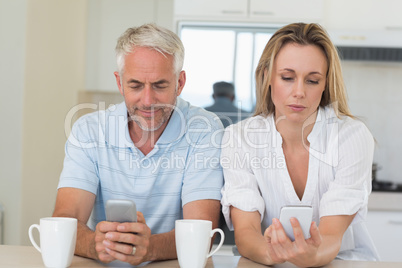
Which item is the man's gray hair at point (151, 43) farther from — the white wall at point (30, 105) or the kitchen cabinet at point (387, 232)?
the kitchen cabinet at point (387, 232)

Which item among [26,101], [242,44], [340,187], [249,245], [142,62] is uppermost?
[242,44]

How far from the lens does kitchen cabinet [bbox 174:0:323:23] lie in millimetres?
3270

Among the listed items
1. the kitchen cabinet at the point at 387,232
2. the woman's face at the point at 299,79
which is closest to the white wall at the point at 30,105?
the woman's face at the point at 299,79

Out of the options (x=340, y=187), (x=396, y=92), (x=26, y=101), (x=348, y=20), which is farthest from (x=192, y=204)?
(x=396, y=92)

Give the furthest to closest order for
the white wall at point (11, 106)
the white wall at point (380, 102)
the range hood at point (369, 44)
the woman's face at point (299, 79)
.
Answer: the white wall at point (380, 102) < the range hood at point (369, 44) < the white wall at point (11, 106) < the woman's face at point (299, 79)

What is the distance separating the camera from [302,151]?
164 cm

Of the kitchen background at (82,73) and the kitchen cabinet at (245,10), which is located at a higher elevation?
the kitchen cabinet at (245,10)

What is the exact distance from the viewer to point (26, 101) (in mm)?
2809

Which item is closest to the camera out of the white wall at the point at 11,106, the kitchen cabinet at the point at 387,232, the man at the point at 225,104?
the white wall at the point at 11,106

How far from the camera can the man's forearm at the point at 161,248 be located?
123cm

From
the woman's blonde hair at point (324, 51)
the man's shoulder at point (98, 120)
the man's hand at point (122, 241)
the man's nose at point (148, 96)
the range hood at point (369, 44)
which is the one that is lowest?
the man's hand at point (122, 241)

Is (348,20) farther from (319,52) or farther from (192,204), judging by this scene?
(192,204)

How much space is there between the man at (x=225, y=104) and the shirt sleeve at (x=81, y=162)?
5.64 feet

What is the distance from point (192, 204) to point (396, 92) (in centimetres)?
249
